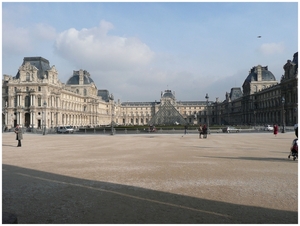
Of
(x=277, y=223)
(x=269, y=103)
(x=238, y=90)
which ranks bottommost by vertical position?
(x=277, y=223)

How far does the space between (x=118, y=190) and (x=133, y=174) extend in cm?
200

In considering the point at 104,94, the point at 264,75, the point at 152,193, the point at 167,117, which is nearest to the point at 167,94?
the point at 104,94

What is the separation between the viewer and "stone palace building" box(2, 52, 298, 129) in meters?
71.7

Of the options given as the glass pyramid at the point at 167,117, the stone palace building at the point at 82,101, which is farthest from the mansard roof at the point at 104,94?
the glass pyramid at the point at 167,117

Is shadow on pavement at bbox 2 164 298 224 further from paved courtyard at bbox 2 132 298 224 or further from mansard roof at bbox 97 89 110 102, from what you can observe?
mansard roof at bbox 97 89 110 102

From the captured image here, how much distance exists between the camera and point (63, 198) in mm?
6398

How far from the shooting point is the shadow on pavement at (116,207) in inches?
200

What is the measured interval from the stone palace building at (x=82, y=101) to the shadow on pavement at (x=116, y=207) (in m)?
46.0

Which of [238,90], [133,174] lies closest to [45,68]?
[133,174]

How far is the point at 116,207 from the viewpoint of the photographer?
5730mm

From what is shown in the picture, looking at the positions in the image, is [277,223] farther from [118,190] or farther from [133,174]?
[133,174]

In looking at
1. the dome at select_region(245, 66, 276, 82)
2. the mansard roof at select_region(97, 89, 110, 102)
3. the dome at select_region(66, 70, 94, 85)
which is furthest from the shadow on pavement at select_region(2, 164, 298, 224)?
the mansard roof at select_region(97, 89, 110, 102)

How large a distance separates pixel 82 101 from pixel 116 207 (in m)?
96.4

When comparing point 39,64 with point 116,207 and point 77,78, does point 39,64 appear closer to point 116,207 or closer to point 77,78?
point 77,78
